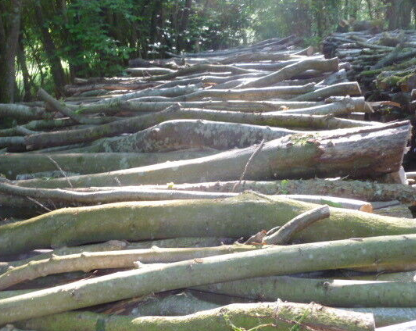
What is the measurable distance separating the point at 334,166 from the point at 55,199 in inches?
79.9

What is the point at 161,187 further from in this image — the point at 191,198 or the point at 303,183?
the point at 303,183

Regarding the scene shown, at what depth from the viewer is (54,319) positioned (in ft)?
9.04

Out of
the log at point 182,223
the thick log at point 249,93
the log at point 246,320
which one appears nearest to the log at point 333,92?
the thick log at point 249,93

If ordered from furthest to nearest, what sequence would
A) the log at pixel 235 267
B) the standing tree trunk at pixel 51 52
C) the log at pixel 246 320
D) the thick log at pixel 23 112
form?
the standing tree trunk at pixel 51 52
the thick log at pixel 23 112
the log at pixel 235 267
the log at pixel 246 320

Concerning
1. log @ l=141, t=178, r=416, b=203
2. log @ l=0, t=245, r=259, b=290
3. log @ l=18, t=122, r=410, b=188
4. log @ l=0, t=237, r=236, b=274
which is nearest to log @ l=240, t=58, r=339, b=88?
log @ l=18, t=122, r=410, b=188

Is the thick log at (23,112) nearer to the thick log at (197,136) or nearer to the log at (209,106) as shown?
the log at (209,106)

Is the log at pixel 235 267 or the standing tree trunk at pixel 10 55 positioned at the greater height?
the standing tree trunk at pixel 10 55

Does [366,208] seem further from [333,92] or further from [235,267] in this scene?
[333,92]

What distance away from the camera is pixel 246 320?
7.75 ft

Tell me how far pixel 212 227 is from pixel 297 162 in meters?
0.99

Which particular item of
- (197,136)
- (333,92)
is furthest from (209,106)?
(333,92)

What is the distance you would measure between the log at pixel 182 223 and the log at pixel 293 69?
13.7 ft

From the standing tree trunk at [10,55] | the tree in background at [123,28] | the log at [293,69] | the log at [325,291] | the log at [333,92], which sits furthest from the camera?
the tree in background at [123,28]

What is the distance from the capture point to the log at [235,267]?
2615mm
